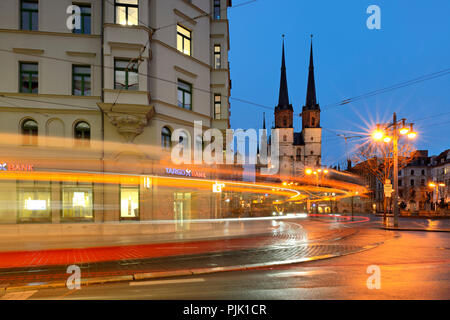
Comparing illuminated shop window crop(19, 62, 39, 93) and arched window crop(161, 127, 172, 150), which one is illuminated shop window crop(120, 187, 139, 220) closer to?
arched window crop(161, 127, 172, 150)

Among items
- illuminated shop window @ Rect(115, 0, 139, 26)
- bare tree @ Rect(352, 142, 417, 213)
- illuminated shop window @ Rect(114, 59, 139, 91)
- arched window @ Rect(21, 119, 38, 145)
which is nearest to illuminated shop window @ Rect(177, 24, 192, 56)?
illuminated shop window @ Rect(115, 0, 139, 26)

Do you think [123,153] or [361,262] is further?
[123,153]

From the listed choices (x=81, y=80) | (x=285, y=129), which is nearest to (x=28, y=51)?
(x=81, y=80)

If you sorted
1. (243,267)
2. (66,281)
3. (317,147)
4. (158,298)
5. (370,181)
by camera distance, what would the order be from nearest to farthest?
1. (158,298)
2. (66,281)
3. (243,267)
4. (370,181)
5. (317,147)

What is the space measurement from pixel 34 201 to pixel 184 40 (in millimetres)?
14503

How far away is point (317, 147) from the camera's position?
12212cm

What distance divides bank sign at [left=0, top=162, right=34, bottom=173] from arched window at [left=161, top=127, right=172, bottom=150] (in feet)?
25.3

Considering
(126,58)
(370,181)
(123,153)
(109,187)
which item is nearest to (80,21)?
(126,58)

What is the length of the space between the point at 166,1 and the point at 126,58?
5202mm

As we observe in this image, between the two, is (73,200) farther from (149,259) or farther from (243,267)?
(243,267)

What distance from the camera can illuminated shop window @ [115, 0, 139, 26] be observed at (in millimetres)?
Answer: 20531

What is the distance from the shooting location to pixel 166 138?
72.9ft

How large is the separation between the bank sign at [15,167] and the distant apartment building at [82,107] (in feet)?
0.16

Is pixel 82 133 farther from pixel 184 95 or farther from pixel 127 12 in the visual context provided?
pixel 127 12
